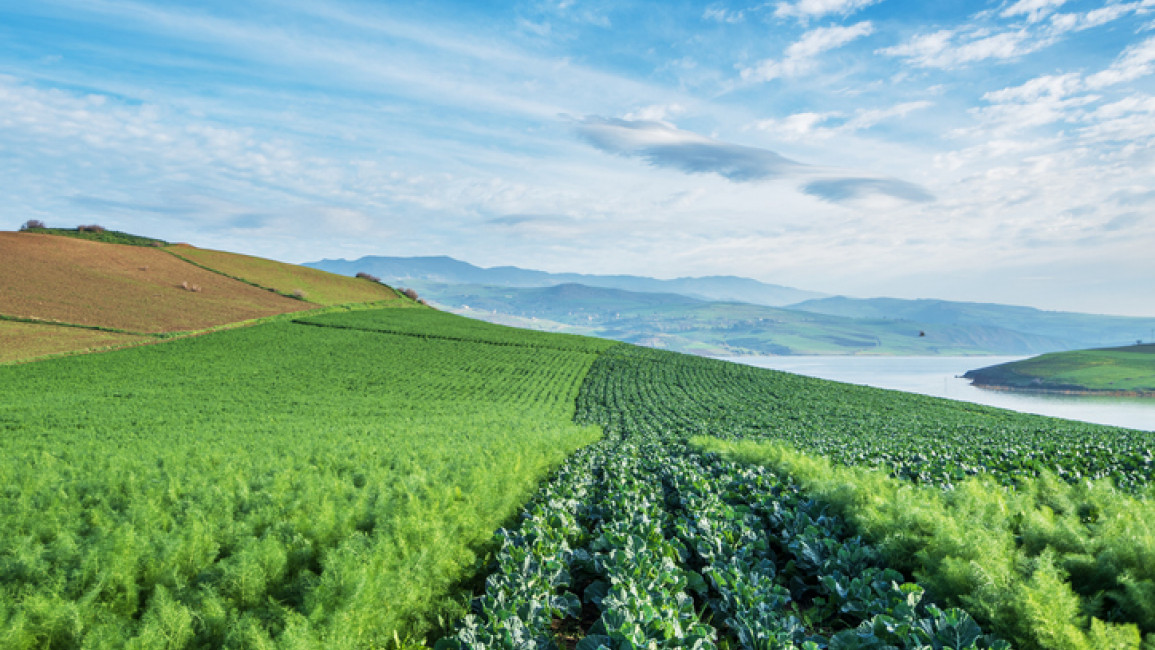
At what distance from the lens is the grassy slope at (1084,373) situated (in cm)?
13262

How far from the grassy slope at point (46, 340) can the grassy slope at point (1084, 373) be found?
Answer: 188 meters

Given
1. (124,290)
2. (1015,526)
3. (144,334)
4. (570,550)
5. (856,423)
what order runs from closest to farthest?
1. (1015,526)
2. (570,550)
3. (856,423)
4. (144,334)
5. (124,290)

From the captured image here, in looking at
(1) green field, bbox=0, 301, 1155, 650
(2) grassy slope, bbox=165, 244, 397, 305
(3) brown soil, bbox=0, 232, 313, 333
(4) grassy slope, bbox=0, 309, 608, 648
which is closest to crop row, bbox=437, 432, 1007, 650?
(1) green field, bbox=0, 301, 1155, 650

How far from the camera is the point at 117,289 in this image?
6325cm

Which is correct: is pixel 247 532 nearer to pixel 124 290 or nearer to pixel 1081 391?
pixel 124 290

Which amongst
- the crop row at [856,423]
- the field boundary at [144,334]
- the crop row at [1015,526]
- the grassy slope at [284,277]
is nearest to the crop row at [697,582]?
the crop row at [1015,526]

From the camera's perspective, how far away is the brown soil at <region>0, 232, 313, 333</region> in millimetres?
54094

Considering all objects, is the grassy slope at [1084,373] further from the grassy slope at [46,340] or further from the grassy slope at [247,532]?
the grassy slope at [46,340]

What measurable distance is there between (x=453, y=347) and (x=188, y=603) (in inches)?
2486

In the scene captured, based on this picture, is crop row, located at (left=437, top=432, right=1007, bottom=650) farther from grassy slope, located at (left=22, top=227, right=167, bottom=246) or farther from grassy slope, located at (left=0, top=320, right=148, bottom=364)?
grassy slope, located at (left=22, top=227, right=167, bottom=246)

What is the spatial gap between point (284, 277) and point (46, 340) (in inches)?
1825

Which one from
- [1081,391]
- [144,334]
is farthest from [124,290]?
[1081,391]

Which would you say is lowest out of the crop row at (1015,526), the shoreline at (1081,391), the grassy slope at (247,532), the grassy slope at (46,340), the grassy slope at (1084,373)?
the grassy slope at (46,340)

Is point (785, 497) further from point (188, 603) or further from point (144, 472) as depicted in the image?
point (144, 472)
